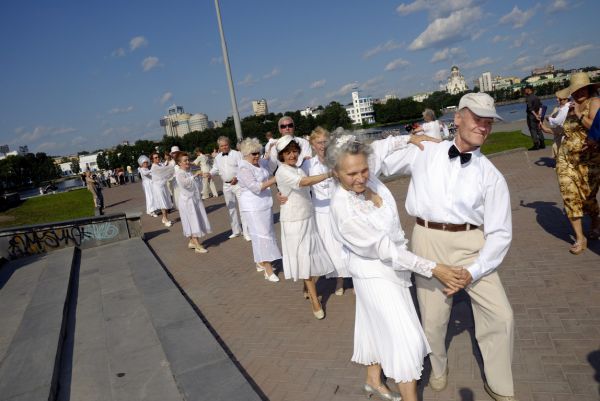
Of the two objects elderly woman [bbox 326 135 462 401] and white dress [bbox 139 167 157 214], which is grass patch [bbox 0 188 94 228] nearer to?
white dress [bbox 139 167 157 214]

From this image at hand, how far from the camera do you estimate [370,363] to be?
119 inches

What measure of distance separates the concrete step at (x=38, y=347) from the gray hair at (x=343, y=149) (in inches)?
126

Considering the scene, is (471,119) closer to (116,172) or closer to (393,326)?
(393,326)

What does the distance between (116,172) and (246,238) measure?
3026 centimetres

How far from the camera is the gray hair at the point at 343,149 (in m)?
2.74

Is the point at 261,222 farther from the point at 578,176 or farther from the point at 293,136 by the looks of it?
the point at 578,176

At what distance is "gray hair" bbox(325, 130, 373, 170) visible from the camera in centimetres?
274

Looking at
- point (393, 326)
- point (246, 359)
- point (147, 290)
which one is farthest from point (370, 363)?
point (147, 290)

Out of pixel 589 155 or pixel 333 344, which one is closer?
pixel 333 344

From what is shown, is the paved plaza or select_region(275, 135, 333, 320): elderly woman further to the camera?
select_region(275, 135, 333, 320): elderly woman

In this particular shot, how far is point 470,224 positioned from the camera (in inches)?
111

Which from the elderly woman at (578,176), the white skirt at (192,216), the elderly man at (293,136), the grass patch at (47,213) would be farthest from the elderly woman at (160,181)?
the elderly woman at (578,176)

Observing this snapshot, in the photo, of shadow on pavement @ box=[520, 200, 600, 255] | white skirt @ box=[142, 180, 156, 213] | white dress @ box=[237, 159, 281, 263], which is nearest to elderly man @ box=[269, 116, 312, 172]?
white dress @ box=[237, 159, 281, 263]

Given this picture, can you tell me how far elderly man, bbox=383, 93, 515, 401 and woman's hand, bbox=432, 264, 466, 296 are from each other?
26mm
